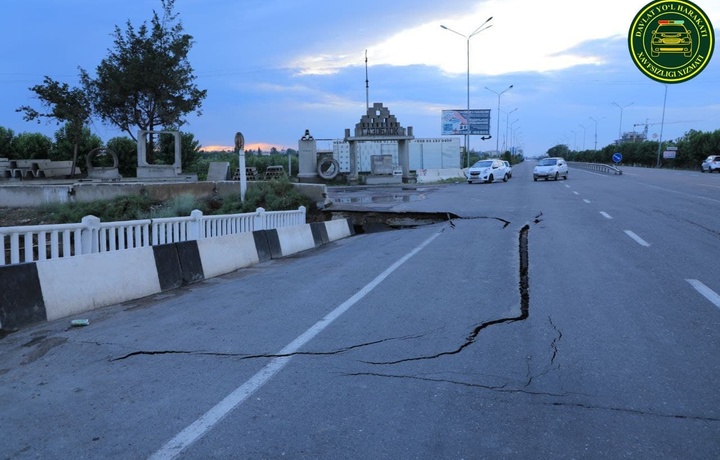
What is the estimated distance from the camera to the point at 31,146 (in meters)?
47.0

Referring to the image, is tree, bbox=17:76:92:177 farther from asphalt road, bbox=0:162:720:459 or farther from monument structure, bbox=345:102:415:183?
asphalt road, bbox=0:162:720:459

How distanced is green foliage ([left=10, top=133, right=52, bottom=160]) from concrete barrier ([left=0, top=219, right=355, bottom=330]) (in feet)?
144

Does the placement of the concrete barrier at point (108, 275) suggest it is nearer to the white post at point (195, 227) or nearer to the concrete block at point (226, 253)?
the concrete block at point (226, 253)

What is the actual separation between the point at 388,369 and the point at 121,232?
5.17m

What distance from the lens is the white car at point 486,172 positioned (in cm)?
4284

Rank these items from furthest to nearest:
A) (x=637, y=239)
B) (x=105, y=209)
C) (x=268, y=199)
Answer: (x=105, y=209) < (x=268, y=199) < (x=637, y=239)

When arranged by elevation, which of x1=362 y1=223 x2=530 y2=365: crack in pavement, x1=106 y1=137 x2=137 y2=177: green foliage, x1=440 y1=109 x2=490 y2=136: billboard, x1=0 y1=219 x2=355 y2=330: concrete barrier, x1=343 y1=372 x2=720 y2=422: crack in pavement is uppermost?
x1=440 y1=109 x2=490 y2=136: billboard

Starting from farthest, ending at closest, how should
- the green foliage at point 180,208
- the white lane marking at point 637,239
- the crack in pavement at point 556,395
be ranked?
the green foliage at point 180,208
the white lane marking at point 637,239
the crack in pavement at point 556,395

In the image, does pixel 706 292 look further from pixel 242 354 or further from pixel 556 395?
pixel 242 354

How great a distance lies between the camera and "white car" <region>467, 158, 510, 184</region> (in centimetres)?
4284

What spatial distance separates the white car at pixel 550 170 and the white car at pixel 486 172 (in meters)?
2.68

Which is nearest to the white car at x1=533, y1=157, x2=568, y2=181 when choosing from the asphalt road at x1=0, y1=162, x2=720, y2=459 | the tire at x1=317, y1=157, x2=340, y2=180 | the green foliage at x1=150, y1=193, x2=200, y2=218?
Answer: the tire at x1=317, y1=157, x2=340, y2=180

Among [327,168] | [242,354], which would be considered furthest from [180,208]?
[327,168]

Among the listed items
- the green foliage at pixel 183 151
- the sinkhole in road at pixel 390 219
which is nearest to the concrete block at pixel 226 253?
the sinkhole in road at pixel 390 219
